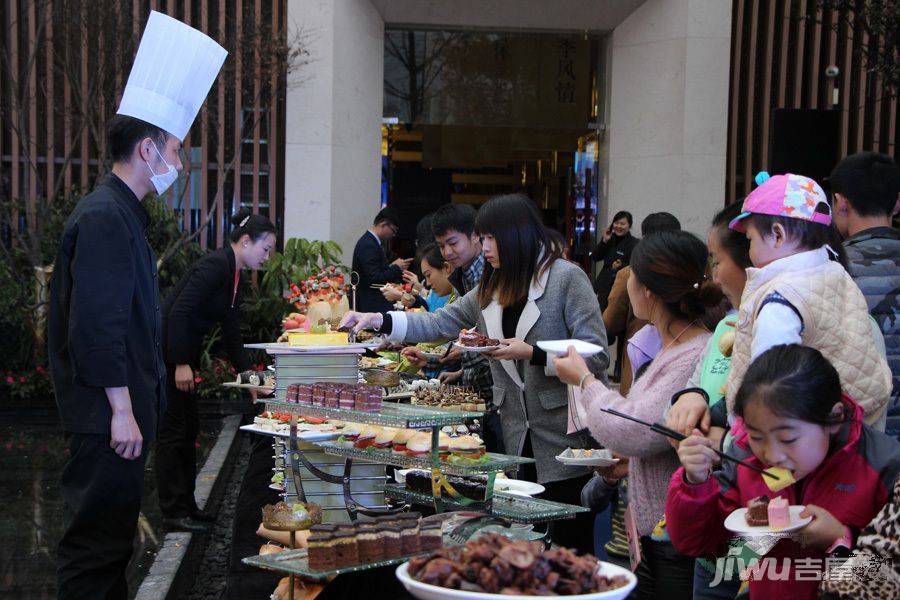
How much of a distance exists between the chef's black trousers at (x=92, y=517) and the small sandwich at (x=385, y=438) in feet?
2.95

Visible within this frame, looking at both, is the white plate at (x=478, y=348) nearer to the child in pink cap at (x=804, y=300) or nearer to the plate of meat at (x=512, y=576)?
the child in pink cap at (x=804, y=300)

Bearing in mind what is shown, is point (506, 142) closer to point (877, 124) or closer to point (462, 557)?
point (877, 124)

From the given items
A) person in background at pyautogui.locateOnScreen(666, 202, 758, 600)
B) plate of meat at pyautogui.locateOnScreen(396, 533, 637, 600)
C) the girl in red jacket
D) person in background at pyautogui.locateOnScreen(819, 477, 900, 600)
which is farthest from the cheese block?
person in background at pyautogui.locateOnScreen(819, 477, 900, 600)

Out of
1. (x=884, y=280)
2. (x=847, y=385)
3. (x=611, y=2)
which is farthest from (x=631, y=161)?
(x=847, y=385)

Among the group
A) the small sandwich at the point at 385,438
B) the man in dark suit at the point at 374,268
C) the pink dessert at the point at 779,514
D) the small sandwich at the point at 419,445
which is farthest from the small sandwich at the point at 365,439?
the man in dark suit at the point at 374,268

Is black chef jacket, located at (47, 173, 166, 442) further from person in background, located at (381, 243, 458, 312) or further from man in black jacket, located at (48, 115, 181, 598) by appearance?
person in background, located at (381, 243, 458, 312)

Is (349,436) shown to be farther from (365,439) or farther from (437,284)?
(437,284)

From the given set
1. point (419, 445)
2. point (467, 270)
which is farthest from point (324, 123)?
point (419, 445)

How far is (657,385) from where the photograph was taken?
3.29 meters

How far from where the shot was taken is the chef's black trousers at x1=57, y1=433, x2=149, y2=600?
3818 millimetres

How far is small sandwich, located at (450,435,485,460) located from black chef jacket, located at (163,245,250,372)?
3.34 m

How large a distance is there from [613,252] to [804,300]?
8.65 m

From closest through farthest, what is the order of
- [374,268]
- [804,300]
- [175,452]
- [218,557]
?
[804,300] < [218,557] < [175,452] < [374,268]

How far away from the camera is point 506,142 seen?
47.8 ft
